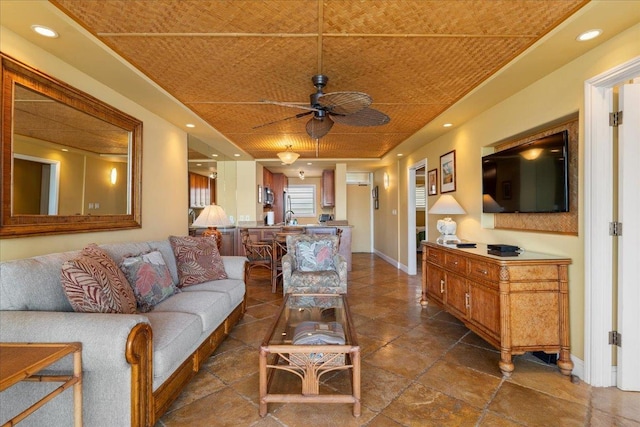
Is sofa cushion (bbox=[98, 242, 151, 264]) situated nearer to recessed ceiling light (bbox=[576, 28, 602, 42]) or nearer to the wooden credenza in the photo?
the wooden credenza

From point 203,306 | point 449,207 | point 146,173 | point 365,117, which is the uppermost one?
point 365,117

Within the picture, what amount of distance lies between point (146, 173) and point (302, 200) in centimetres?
611

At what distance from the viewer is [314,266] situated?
3.68 meters

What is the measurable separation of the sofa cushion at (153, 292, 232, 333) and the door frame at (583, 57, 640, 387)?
2.67 meters

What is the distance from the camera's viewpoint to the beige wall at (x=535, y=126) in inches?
77.6

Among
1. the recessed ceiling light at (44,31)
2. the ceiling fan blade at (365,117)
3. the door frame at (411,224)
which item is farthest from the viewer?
the door frame at (411,224)

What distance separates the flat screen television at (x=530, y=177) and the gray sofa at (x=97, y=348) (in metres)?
2.85

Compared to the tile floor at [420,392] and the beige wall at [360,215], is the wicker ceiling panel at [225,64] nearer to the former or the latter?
the tile floor at [420,392]

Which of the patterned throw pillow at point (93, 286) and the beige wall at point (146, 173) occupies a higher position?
the beige wall at point (146, 173)

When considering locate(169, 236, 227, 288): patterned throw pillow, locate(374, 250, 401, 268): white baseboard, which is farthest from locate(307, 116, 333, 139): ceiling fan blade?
locate(374, 250, 401, 268): white baseboard

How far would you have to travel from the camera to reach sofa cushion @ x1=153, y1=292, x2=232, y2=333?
6.72 ft

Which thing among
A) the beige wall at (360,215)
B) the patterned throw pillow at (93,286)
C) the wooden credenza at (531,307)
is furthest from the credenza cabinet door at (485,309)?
the beige wall at (360,215)

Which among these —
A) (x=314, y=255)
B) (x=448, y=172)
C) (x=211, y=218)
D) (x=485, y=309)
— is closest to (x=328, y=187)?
(x=448, y=172)

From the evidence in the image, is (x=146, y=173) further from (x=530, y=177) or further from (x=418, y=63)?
(x=530, y=177)
